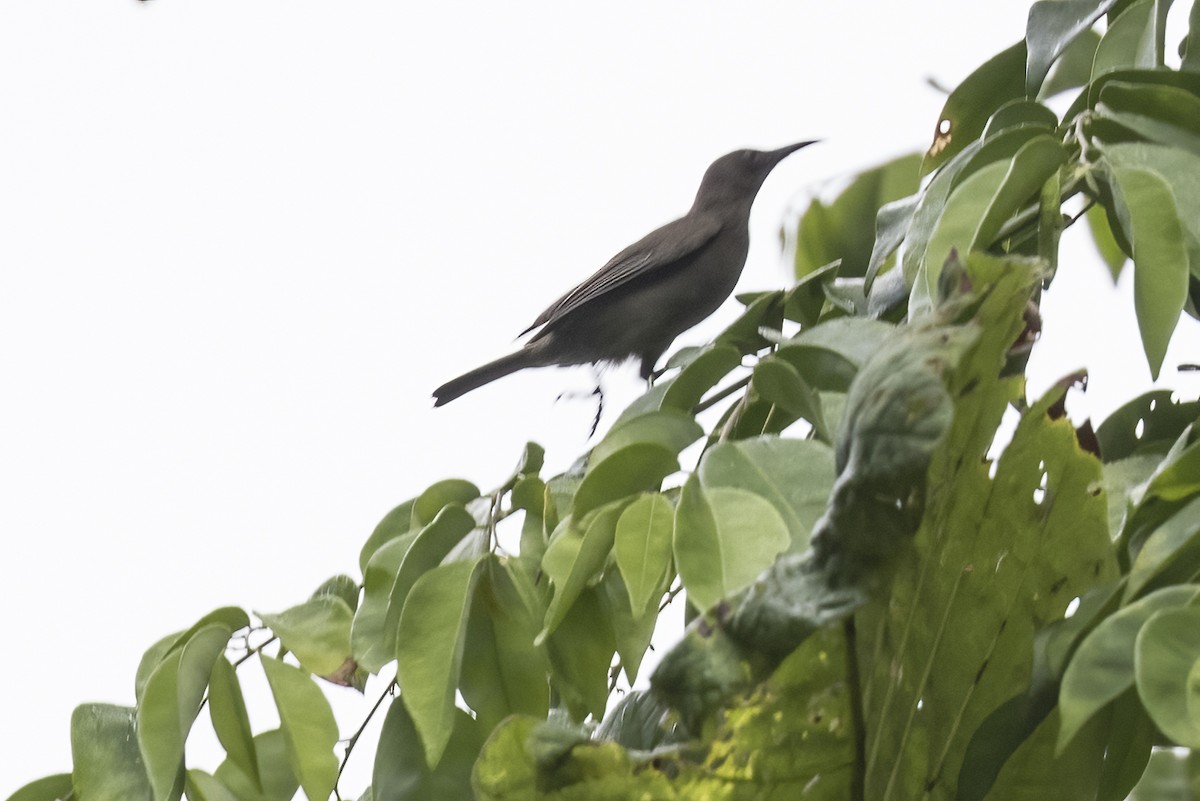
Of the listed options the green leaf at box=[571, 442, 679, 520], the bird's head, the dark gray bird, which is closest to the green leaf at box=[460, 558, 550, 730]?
the green leaf at box=[571, 442, 679, 520]

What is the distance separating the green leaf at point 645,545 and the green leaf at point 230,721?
45cm

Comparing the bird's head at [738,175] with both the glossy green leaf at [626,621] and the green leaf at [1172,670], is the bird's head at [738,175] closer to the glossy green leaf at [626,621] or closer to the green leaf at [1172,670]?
the glossy green leaf at [626,621]

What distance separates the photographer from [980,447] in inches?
29.5

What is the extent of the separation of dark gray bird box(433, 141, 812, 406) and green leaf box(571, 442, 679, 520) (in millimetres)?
1747

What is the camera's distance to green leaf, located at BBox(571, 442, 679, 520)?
3.34ft

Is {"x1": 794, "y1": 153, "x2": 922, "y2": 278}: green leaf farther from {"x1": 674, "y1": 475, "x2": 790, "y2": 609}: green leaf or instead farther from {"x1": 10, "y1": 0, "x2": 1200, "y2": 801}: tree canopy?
{"x1": 674, "y1": 475, "x2": 790, "y2": 609}: green leaf

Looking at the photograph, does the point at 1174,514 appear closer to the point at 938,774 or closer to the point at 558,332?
the point at 938,774

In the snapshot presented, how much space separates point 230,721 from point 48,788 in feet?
0.79

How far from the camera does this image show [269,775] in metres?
1.31

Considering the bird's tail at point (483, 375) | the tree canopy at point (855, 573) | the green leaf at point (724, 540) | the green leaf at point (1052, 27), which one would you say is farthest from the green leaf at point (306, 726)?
the bird's tail at point (483, 375)

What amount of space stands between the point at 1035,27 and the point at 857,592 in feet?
2.31

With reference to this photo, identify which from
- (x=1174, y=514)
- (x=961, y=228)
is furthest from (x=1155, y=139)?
(x=1174, y=514)

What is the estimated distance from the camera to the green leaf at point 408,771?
1.07 meters

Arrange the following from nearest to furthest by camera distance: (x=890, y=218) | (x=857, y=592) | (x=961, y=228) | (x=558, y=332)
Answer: (x=857, y=592), (x=961, y=228), (x=890, y=218), (x=558, y=332)
